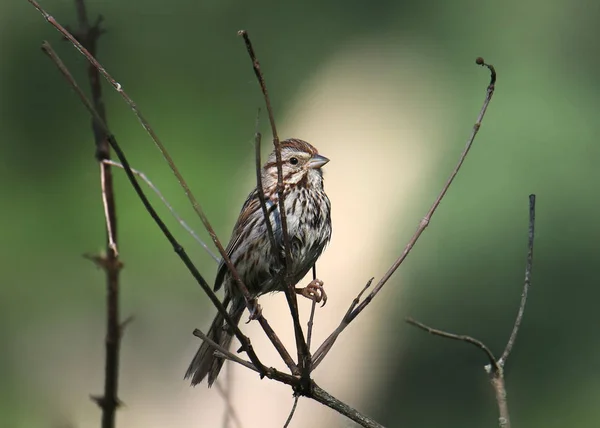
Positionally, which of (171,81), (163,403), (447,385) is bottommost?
(163,403)

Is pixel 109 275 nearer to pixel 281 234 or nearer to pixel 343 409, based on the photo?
pixel 343 409

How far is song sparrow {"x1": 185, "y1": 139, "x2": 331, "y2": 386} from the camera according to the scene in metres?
2.84

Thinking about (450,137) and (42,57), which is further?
(42,57)

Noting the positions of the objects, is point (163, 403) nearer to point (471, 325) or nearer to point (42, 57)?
point (471, 325)

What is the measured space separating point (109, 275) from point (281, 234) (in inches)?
51.3

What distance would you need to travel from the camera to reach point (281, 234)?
2.82 meters

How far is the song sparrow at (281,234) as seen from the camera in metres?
2.84

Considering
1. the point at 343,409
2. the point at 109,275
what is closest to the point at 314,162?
the point at 343,409

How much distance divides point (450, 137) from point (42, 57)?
137 inches

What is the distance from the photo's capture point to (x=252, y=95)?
27.6 ft

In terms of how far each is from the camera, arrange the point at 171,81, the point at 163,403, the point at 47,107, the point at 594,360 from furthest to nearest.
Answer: the point at 171,81 < the point at 47,107 < the point at 163,403 < the point at 594,360

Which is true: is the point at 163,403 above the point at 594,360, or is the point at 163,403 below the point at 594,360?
below

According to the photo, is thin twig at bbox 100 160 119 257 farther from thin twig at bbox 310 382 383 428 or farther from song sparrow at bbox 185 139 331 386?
song sparrow at bbox 185 139 331 386

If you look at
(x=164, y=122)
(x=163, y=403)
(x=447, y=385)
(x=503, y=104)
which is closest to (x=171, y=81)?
(x=164, y=122)
